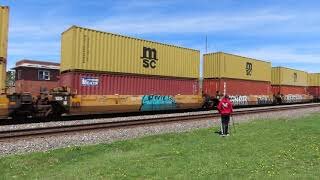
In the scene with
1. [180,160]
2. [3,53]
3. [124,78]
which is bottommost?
[180,160]

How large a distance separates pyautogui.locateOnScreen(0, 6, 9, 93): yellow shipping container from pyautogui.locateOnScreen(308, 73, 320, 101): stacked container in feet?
144

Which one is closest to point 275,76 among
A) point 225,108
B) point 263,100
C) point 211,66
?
point 263,100

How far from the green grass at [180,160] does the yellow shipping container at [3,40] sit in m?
6.96

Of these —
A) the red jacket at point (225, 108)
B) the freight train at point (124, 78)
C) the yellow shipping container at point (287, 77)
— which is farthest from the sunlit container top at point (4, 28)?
the yellow shipping container at point (287, 77)

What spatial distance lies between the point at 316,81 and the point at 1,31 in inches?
1779

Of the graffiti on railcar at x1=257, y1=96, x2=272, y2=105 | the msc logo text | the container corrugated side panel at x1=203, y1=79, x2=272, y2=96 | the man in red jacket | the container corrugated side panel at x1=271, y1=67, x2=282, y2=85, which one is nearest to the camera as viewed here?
the man in red jacket

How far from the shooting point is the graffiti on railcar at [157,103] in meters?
23.6

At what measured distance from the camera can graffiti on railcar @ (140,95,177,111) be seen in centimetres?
2364

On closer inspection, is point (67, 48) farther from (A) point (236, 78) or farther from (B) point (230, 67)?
(A) point (236, 78)

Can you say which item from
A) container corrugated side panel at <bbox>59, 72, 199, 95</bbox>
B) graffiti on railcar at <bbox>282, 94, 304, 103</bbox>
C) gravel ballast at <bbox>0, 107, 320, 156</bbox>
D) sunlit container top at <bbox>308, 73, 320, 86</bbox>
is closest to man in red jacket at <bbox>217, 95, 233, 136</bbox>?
gravel ballast at <bbox>0, 107, 320, 156</bbox>

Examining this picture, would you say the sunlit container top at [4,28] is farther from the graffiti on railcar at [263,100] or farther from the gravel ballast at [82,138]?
the graffiti on railcar at [263,100]

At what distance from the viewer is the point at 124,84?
22328 mm

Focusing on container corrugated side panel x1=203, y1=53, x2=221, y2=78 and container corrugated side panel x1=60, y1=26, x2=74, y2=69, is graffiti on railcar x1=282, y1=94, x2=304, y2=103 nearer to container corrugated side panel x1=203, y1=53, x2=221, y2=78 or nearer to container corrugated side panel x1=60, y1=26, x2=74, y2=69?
container corrugated side panel x1=203, y1=53, x2=221, y2=78

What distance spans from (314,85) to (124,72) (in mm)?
37360
